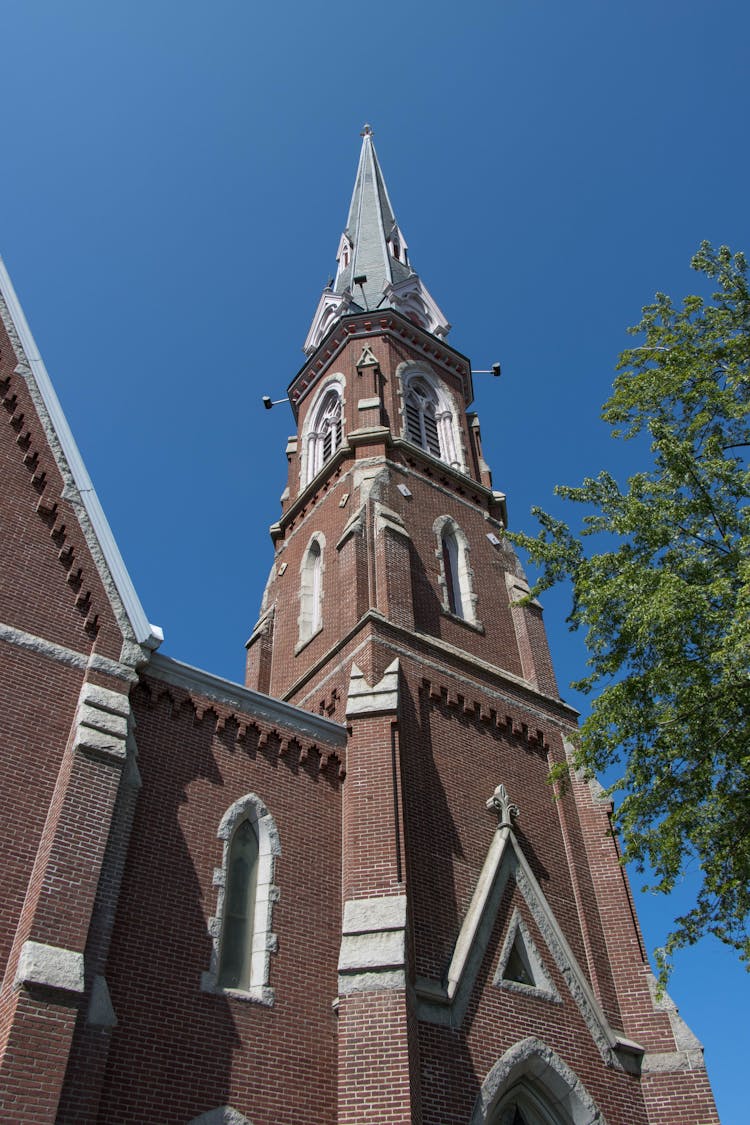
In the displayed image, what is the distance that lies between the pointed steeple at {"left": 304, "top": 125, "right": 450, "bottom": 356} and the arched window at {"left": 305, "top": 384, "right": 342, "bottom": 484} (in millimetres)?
3032

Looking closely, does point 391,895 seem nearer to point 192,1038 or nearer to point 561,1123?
point 192,1038

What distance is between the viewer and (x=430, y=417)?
81.1ft

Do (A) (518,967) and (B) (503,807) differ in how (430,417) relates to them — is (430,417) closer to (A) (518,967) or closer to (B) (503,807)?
(B) (503,807)

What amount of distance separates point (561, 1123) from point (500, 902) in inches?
118

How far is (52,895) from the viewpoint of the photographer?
9766 mm

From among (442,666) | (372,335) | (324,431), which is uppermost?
(372,335)

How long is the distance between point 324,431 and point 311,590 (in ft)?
19.7

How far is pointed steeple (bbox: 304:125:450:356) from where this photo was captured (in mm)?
28719

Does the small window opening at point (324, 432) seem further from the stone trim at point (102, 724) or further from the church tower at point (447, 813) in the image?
the stone trim at point (102, 724)

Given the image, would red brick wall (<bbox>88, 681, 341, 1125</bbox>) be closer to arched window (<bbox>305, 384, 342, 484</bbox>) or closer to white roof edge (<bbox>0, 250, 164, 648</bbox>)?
white roof edge (<bbox>0, 250, 164, 648</bbox>)

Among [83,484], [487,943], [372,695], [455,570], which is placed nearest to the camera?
[487,943]

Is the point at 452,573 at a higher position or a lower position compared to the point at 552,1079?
higher

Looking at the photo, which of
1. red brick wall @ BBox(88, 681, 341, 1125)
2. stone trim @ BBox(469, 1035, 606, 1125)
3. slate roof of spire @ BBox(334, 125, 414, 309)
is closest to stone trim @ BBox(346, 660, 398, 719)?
red brick wall @ BBox(88, 681, 341, 1125)

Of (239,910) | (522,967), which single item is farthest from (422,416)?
(239,910)
